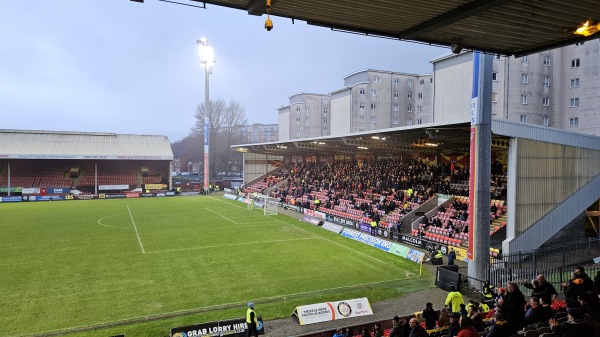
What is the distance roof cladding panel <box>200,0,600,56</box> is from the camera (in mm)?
7148

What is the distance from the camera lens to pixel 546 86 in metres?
37.4

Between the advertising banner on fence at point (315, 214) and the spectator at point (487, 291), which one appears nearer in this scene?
the spectator at point (487, 291)

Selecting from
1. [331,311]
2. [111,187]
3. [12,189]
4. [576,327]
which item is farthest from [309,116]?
[576,327]

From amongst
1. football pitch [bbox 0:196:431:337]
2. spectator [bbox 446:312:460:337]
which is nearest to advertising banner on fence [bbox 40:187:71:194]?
football pitch [bbox 0:196:431:337]

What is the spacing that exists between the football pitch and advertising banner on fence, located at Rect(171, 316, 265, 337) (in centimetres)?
141

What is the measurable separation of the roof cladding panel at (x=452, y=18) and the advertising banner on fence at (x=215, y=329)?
8240 mm

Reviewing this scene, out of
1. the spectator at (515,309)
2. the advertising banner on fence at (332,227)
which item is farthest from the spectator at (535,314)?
the advertising banner on fence at (332,227)

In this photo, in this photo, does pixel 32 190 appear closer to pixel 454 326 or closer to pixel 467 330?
pixel 454 326

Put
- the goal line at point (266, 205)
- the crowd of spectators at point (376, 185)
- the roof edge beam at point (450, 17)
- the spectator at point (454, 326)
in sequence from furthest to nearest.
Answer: the goal line at point (266, 205) → the crowd of spectators at point (376, 185) → the spectator at point (454, 326) → the roof edge beam at point (450, 17)

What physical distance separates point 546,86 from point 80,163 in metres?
61.5

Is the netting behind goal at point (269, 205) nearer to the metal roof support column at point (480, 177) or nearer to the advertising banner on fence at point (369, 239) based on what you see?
the advertising banner on fence at point (369, 239)

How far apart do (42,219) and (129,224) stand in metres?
8.51

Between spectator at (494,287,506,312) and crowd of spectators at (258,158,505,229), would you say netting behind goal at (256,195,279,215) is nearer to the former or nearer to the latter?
crowd of spectators at (258,158,505,229)

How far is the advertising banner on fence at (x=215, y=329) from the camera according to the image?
34.2 ft
